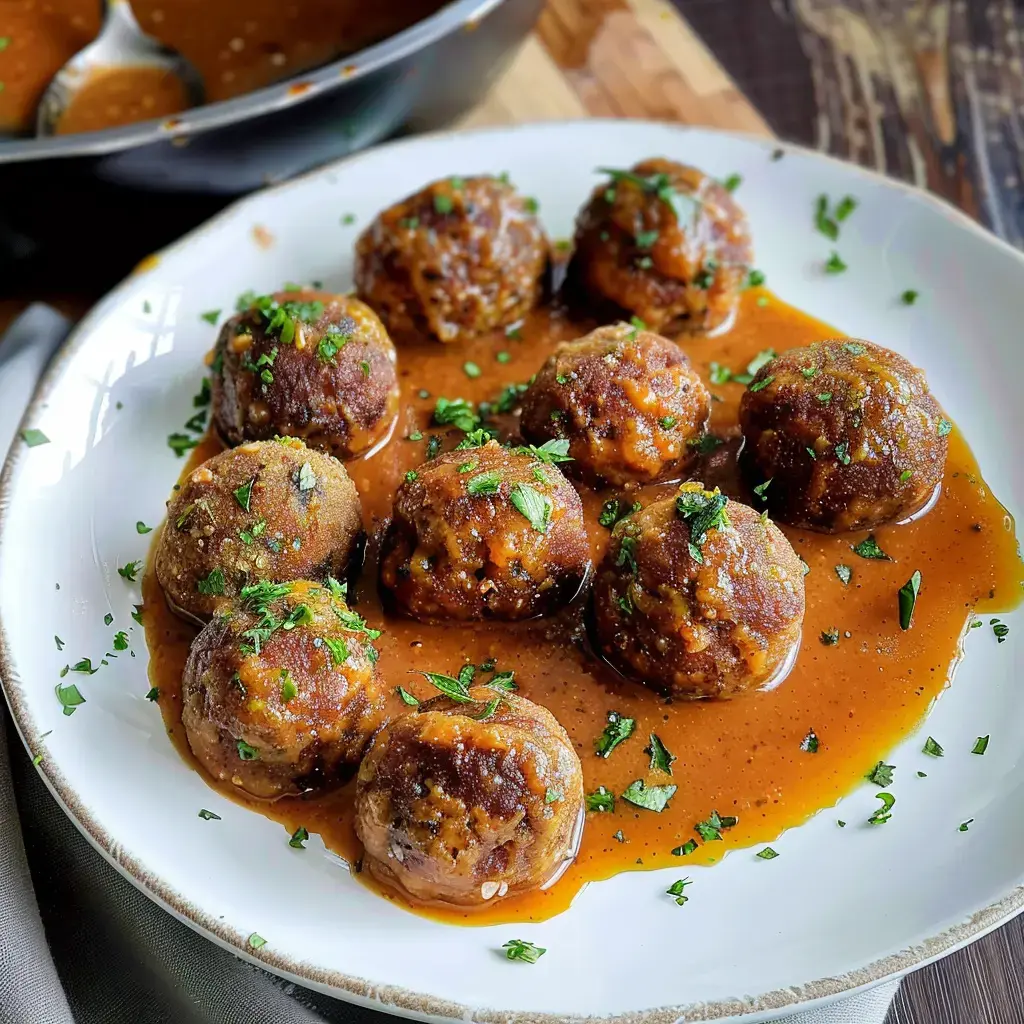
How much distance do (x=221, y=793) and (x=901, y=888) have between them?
6.38ft

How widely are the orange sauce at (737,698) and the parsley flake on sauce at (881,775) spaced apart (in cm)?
2

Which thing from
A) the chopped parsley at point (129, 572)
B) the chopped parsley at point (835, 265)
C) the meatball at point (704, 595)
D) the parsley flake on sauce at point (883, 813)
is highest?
the chopped parsley at point (129, 572)

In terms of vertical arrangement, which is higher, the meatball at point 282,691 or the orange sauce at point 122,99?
the orange sauce at point 122,99

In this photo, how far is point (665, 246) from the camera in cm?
441

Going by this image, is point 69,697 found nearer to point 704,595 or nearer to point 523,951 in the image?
point 523,951

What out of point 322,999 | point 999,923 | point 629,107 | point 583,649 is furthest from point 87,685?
point 629,107

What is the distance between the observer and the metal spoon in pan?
553cm

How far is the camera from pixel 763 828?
3484 mm

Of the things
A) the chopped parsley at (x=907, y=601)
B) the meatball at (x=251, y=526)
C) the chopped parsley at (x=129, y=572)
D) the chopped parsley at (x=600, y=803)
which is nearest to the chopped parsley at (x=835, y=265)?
the chopped parsley at (x=907, y=601)

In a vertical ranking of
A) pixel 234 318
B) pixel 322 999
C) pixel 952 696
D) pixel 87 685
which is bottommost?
pixel 952 696

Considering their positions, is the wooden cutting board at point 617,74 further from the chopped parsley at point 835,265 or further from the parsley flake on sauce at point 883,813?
the parsley flake on sauce at point 883,813

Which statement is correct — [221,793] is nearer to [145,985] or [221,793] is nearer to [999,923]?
[145,985]

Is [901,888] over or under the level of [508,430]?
under

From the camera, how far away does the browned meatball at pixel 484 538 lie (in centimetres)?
360
